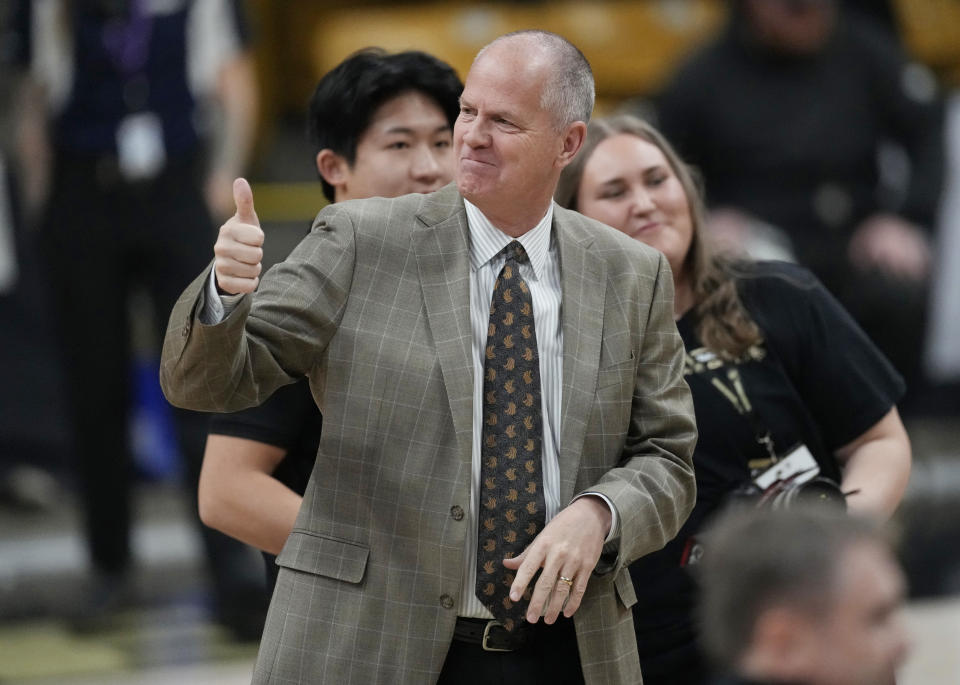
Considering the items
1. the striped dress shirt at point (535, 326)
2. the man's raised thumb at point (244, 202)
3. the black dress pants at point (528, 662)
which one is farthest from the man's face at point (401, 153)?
the black dress pants at point (528, 662)

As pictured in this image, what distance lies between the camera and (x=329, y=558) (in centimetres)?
236

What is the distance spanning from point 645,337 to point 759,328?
0.70 m

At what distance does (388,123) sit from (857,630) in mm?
1658

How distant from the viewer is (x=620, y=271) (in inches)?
99.9

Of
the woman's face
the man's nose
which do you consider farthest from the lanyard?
the man's nose

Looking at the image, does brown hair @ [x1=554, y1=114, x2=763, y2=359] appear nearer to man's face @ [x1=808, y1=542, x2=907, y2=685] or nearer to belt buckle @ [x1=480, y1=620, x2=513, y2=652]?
belt buckle @ [x1=480, y1=620, x2=513, y2=652]

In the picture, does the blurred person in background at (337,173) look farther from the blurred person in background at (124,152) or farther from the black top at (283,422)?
the blurred person in background at (124,152)

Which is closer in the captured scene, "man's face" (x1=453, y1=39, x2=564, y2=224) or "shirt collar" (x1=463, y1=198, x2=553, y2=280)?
"man's face" (x1=453, y1=39, x2=564, y2=224)

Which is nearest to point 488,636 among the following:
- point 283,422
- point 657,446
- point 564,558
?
point 564,558

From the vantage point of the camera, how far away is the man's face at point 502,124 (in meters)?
2.38

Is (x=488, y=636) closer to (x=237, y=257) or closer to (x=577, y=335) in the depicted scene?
(x=577, y=335)

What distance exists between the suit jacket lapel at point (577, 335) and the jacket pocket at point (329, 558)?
0.32 meters

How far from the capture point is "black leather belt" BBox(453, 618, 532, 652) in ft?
7.90

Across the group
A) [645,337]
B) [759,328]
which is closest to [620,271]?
[645,337]
